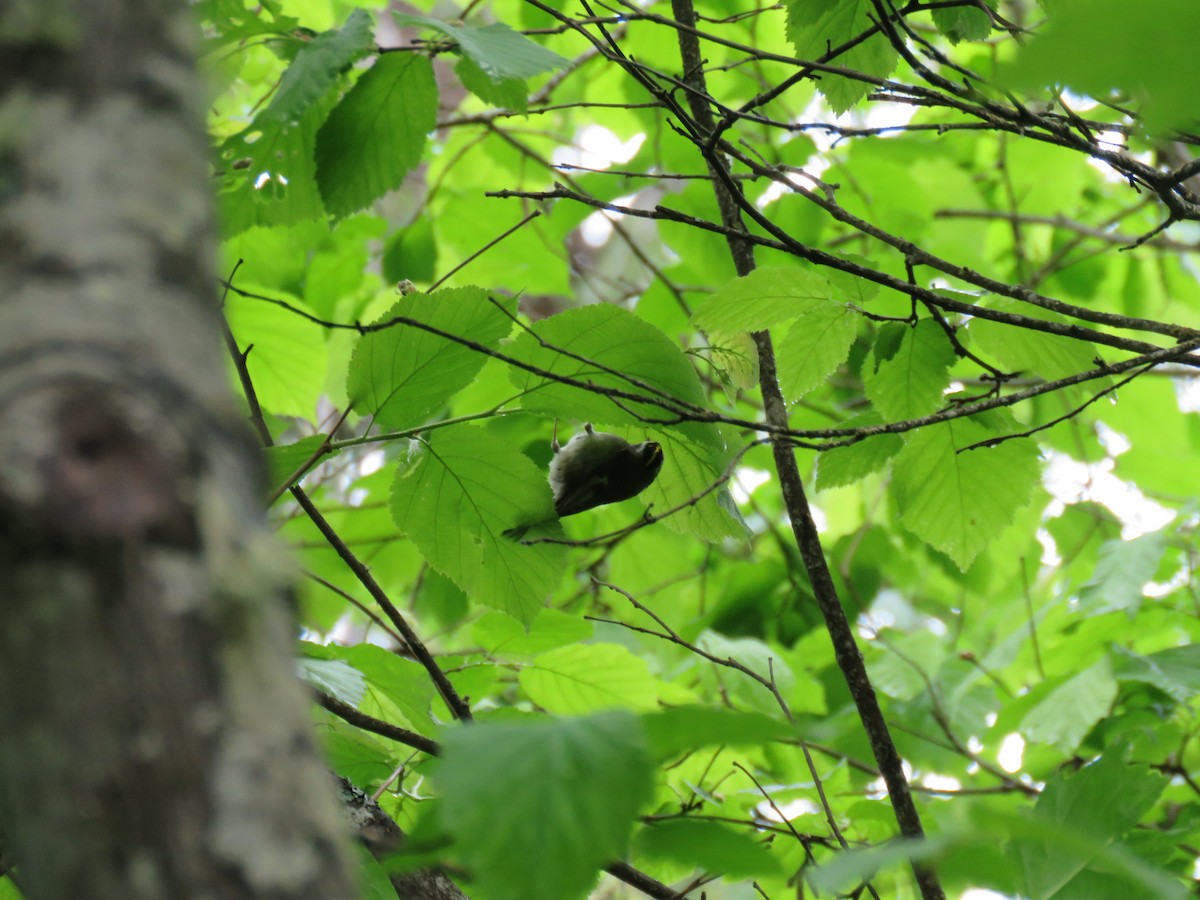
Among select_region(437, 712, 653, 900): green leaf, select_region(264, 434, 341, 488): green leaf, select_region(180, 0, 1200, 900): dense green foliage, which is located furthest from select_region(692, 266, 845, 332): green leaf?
select_region(437, 712, 653, 900): green leaf

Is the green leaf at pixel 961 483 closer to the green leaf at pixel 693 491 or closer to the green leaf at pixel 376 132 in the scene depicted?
the green leaf at pixel 693 491

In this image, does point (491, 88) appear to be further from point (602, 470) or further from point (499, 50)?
point (602, 470)

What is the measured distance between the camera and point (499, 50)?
0.97 metres

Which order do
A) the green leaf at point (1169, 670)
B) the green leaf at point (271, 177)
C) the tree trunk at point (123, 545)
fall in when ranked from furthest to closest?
1. the green leaf at point (1169, 670)
2. the green leaf at point (271, 177)
3. the tree trunk at point (123, 545)

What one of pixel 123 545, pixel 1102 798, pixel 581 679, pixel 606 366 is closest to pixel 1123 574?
pixel 1102 798

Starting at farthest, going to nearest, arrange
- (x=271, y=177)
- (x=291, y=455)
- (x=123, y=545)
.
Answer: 1. (x=271, y=177)
2. (x=291, y=455)
3. (x=123, y=545)

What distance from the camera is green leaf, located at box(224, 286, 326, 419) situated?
139 centimetres

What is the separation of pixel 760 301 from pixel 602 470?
221 mm

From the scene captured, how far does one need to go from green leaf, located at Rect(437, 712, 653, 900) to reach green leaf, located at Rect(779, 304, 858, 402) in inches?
24.3

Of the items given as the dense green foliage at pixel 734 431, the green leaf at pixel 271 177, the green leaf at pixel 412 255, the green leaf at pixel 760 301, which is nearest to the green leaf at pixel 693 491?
the dense green foliage at pixel 734 431

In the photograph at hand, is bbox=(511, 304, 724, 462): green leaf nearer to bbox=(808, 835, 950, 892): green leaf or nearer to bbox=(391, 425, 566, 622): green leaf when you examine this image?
bbox=(391, 425, 566, 622): green leaf

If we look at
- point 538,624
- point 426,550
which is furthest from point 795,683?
point 426,550

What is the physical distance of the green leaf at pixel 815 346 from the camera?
95cm

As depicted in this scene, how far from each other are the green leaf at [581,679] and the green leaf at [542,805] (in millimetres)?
787
